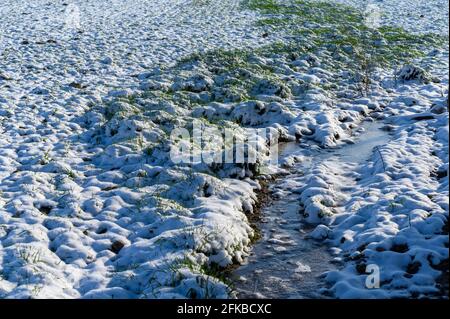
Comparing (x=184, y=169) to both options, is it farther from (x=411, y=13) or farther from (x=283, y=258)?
(x=411, y=13)

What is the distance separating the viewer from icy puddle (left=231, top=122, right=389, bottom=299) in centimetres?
612

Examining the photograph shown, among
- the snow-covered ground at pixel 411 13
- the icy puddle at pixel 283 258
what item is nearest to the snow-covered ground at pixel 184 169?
the icy puddle at pixel 283 258

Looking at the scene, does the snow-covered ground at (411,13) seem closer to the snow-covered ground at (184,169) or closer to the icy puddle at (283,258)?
the snow-covered ground at (184,169)

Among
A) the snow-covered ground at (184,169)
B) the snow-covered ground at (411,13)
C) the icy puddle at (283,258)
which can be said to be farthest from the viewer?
the snow-covered ground at (411,13)

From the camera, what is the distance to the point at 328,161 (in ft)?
32.6

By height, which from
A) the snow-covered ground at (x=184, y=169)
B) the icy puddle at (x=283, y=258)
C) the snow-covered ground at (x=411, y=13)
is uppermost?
the snow-covered ground at (x=411, y=13)

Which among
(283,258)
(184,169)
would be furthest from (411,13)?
(283,258)

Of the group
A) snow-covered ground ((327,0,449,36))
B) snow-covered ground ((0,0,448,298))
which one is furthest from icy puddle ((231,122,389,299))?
snow-covered ground ((327,0,449,36))

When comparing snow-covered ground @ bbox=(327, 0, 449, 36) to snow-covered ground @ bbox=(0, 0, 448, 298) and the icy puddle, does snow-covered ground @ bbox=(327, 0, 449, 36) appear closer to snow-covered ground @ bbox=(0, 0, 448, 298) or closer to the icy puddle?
snow-covered ground @ bbox=(0, 0, 448, 298)

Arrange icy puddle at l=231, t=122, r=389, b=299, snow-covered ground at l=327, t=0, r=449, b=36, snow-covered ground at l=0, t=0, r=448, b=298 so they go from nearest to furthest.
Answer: icy puddle at l=231, t=122, r=389, b=299 < snow-covered ground at l=0, t=0, r=448, b=298 < snow-covered ground at l=327, t=0, r=449, b=36

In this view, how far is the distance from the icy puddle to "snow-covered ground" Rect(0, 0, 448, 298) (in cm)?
25

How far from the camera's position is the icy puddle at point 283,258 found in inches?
241

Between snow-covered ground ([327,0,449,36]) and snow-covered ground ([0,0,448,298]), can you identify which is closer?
snow-covered ground ([0,0,448,298])

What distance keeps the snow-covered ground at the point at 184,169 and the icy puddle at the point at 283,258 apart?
0.25 m
